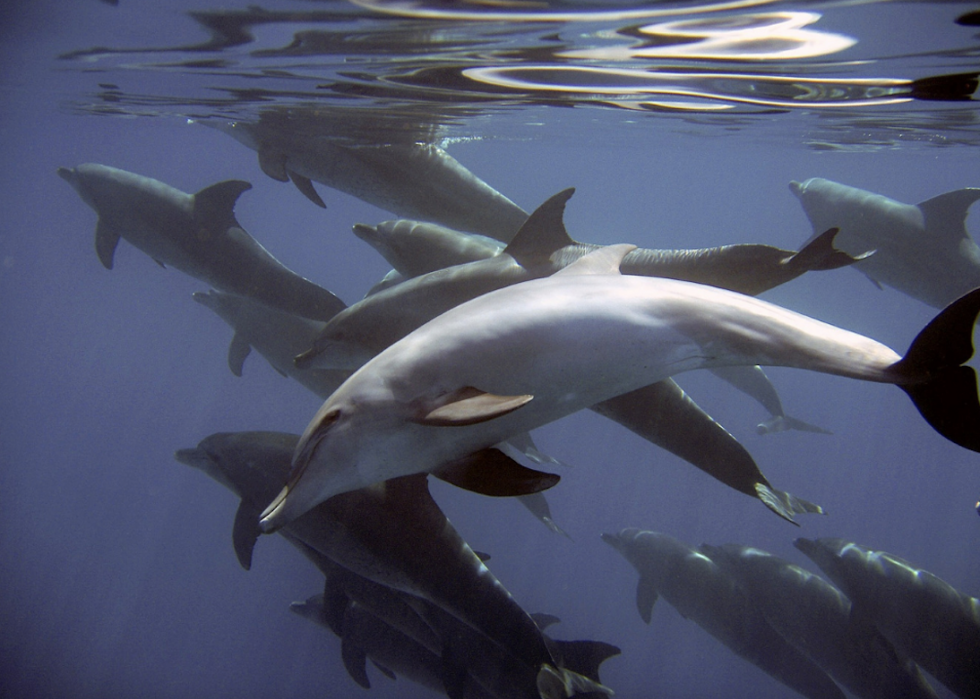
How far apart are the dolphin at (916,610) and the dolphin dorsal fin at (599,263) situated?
655 cm

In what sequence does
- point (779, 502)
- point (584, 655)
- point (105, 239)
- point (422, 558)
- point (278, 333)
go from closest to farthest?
point (779, 502) → point (422, 558) → point (584, 655) → point (278, 333) → point (105, 239)

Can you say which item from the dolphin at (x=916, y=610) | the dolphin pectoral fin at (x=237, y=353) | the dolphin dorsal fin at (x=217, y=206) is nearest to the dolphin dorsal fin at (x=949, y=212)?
the dolphin at (x=916, y=610)

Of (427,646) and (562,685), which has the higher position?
(562,685)

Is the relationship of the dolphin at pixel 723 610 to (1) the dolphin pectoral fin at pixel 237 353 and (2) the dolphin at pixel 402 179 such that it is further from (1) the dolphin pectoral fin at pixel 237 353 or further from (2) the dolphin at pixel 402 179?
(1) the dolphin pectoral fin at pixel 237 353

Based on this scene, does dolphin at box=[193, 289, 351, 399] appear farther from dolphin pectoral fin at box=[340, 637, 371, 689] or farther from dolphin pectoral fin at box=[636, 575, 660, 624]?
dolphin pectoral fin at box=[636, 575, 660, 624]

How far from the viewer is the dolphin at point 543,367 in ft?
10.2

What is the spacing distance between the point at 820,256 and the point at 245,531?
6057mm

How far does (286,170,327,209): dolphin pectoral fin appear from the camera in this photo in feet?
31.4

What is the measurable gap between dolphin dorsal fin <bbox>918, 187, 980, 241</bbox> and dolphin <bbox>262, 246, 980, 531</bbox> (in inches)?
292

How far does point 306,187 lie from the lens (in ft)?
32.1

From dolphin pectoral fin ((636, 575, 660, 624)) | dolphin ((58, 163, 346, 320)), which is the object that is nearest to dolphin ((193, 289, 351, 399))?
dolphin ((58, 163, 346, 320))

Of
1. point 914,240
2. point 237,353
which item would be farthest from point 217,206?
point 914,240

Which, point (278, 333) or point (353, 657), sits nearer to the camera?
point (353, 657)

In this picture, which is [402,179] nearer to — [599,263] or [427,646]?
[599,263]
